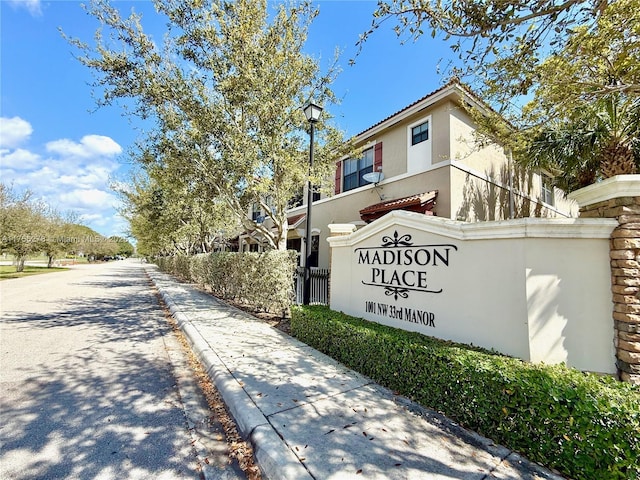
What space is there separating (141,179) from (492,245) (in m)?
25.9

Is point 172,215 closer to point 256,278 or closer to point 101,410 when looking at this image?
point 256,278

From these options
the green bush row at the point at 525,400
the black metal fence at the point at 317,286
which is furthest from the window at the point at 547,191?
the green bush row at the point at 525,400

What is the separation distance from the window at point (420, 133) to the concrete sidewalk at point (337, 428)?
882cm

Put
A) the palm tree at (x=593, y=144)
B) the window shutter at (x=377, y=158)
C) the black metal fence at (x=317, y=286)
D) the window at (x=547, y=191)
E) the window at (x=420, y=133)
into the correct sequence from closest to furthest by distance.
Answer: the palm tree at (x=593, y=144) → the black metal fence at (x=317, y=286) → the window at (x=420, y=133) → the window shutter at (x=377, y=158) → the window at (x=547, y=191)

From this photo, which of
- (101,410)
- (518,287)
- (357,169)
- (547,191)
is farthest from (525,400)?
(547,191)

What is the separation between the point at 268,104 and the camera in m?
7.29

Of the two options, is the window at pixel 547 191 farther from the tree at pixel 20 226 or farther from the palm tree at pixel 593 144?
the tree at pixel 20 226

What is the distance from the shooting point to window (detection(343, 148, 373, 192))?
42.9 feet

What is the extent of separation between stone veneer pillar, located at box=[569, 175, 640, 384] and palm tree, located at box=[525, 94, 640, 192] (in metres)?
2.91

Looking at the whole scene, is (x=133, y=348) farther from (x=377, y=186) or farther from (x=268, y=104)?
(x=377, y=186)

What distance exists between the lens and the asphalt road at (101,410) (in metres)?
2.70

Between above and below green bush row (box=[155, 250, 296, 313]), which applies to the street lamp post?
above

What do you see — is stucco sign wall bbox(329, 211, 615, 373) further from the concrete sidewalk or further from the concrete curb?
the concrete curb

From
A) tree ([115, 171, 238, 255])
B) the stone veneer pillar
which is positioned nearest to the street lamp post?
the stone veneer pillar
